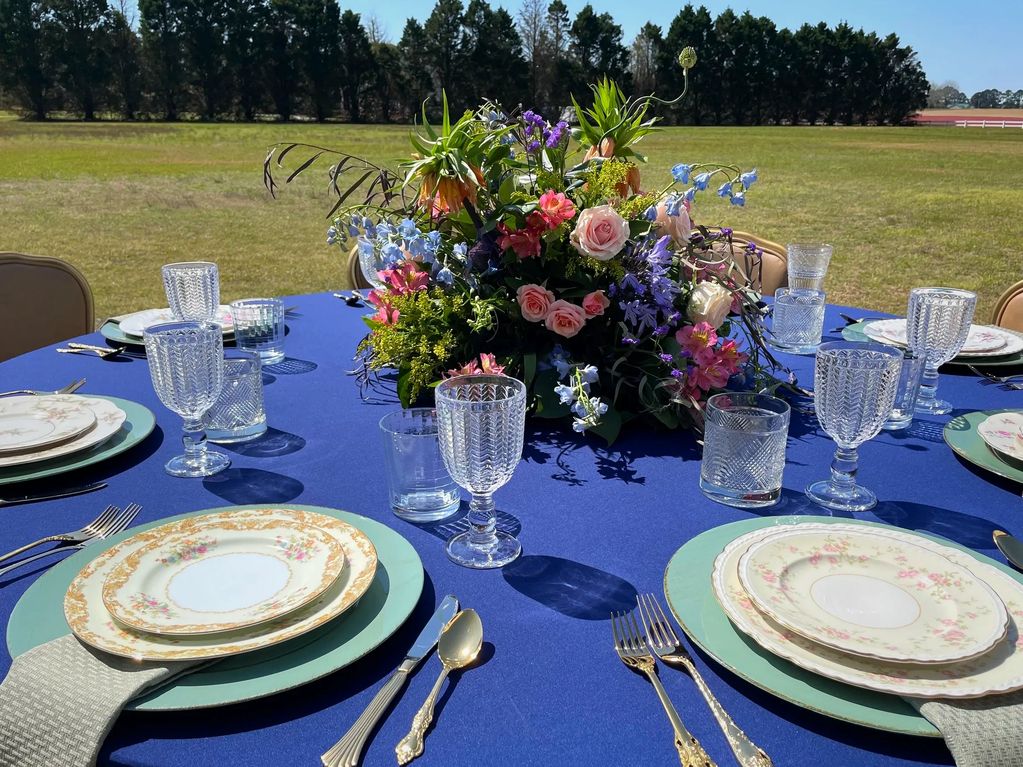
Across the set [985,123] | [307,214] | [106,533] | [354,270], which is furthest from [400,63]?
[106,533]

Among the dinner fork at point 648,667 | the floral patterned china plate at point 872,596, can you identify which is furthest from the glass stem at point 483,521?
the floral patterned china plate at point 872,596

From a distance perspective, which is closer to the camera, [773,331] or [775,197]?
[773,331]

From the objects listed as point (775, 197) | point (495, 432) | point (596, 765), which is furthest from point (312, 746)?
point (775, 197)

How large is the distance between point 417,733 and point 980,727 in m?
0.48

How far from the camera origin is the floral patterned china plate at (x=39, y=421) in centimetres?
130

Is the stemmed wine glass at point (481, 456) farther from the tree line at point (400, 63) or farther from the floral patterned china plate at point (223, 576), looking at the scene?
the tree line at point (400, 63)

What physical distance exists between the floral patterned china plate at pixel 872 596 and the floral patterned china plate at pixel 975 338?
101 cm

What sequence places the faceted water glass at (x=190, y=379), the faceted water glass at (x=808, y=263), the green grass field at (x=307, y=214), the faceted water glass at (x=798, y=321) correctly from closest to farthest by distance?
the faceted water glass at (x=190, y=379)
the faceted water glass at (x=798, y=321)
the faceted water glass at (x=808, y=263)
the green grass field at (x=307, y=214)

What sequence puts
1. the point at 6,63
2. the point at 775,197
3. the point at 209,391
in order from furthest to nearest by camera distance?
1. the point at 6,63
2. the point at 775,197
3. the point at 209,391

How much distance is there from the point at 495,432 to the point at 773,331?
123 cm

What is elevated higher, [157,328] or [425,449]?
[157,328]

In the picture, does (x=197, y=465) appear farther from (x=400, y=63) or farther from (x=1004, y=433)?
(x=400, y=63)

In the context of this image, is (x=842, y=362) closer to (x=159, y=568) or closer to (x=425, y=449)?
(x=425, y=449)

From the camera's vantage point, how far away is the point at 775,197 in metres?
13.7
